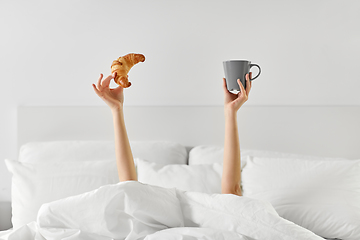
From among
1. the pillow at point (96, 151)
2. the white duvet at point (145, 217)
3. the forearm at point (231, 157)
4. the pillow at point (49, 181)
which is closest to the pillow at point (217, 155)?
the pillow at point (96, 151)

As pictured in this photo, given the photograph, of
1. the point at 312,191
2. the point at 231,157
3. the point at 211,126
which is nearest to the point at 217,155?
the point at 211,126

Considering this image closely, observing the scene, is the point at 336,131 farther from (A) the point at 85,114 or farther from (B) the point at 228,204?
(A) the point at 85,114

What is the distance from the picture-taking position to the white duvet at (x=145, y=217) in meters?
1.50

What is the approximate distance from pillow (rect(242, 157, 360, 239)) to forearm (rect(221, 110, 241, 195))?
17cm

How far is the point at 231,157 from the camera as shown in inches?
75.4

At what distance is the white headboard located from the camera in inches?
93.3

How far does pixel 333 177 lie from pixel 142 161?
0.95m

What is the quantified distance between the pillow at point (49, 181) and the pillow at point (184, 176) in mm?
175

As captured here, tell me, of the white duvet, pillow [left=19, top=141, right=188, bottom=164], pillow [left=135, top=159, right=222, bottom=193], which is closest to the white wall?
pillow [left=19, top=141, right=188, bottom=164]

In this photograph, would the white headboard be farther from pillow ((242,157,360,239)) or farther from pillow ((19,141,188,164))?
pillow ((242,157,360,239))

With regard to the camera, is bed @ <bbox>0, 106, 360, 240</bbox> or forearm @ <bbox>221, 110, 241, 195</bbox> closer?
bed @ <bbox>0, 106, 360, 240</bbox>

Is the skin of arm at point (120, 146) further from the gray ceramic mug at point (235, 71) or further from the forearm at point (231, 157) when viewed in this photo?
the gray ceramic mug at point (235, 71)

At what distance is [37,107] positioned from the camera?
8.57ft

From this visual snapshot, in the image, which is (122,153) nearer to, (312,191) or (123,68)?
(123,68)
